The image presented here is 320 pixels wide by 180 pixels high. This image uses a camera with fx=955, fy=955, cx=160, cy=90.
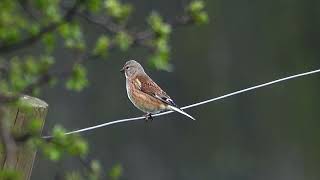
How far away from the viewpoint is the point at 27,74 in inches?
91.4

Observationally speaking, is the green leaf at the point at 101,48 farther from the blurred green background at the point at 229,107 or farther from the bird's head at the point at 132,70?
the blurred green background at the point at 229,107

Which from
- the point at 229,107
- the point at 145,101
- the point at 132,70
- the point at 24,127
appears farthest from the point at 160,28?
the point at 229,107

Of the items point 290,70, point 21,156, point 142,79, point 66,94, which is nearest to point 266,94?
point 290,70

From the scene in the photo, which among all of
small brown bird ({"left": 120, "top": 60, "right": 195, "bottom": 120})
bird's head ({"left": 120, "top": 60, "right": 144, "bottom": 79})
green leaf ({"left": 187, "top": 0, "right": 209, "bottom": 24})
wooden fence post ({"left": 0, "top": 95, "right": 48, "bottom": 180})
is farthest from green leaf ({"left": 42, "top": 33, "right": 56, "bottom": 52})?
bird's head ({"left": 120, "top": 60, "right": 144, "bottom": 79})

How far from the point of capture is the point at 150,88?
6.40 meters

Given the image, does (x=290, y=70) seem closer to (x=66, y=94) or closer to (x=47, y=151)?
(x=66, y=94)

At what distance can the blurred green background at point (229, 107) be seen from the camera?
10156 millimetres

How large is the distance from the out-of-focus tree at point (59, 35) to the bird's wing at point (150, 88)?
12.3 ft

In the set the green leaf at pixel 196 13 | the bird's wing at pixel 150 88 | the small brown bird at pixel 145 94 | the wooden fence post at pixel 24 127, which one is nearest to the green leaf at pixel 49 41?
the green leaf at pixel 196 13

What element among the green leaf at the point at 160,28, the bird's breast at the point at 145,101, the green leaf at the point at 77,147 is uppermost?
the bird's breast at the point at 145,101

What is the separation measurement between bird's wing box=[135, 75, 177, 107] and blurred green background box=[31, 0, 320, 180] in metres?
3.51

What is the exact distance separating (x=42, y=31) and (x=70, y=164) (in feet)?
23.2

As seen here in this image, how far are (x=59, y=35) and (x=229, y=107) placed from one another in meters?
8.18

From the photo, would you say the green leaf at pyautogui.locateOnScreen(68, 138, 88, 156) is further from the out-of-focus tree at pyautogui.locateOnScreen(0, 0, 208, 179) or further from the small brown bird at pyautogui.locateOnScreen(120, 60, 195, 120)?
the small brown bird at pyautogui.locateOnScreen(120, 60, 195, 120)
